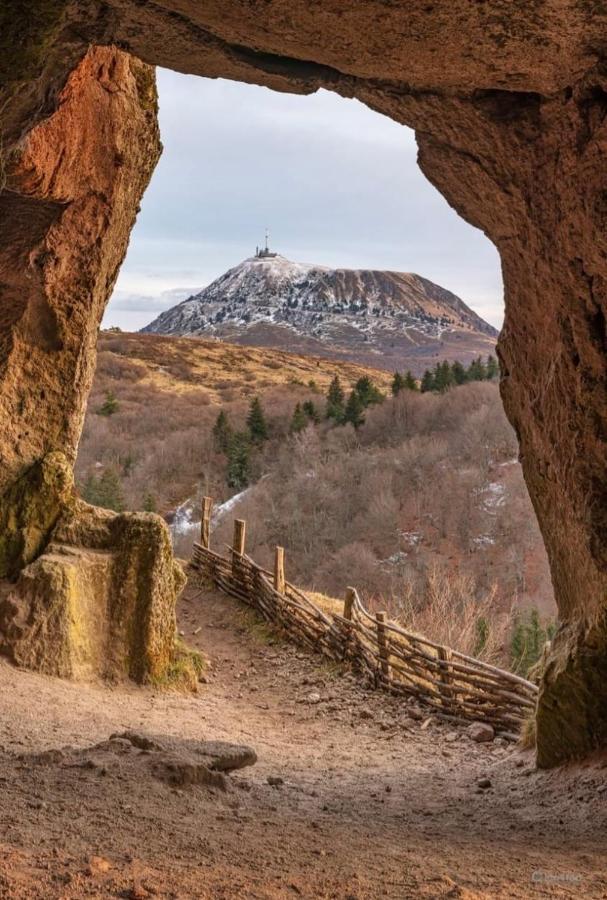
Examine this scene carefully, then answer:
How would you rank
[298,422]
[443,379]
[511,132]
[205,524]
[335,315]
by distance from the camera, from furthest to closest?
[335,315] → [443,379] → [298,422] → [205,524] → [511,132]

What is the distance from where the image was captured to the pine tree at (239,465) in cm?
4469

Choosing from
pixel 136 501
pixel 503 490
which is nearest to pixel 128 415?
pixel 136 501

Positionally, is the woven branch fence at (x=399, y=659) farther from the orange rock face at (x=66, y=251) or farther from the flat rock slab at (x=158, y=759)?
the orange rock face at (x=66, y=251)

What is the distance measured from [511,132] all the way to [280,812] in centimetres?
403

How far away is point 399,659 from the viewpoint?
9430 millimetres

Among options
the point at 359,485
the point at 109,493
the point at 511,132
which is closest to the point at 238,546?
the point at 511,132

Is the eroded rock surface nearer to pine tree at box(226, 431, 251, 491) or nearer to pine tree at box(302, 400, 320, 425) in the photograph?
pine tree at box(226, 431, 251, 491)

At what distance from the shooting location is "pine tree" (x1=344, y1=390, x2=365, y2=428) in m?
47.7

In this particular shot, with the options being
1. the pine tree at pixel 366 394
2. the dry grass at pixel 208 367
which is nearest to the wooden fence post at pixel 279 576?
the pine tree at pixel 366 394

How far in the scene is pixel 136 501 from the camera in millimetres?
43281

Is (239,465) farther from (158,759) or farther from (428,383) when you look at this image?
(158,759)

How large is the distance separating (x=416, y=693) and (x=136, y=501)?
1423 inches

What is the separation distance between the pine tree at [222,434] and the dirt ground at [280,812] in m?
38.5

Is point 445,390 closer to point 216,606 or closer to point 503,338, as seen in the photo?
point 216,606
